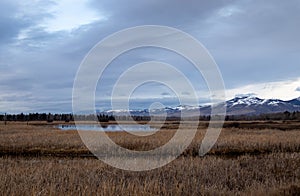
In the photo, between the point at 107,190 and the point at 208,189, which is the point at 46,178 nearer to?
the point at 107,190

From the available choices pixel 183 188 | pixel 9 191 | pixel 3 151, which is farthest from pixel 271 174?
pixel 3 151

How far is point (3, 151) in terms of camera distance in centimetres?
2659

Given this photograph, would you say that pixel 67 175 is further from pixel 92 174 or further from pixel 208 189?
pixel 208 189

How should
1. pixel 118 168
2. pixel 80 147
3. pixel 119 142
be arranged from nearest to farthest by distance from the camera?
pixel 118 168 → pixel 80 147 → pixel 119 142

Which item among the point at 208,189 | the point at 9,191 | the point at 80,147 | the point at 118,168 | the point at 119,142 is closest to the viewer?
the point at 9,191

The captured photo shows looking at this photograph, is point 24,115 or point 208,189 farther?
point 24,115

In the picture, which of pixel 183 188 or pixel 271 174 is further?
pixel 271 174

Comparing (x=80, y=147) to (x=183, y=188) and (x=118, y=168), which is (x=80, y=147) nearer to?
(x=118, y=168)

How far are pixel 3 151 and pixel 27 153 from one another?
6.45 feet

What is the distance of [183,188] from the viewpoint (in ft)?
35.7

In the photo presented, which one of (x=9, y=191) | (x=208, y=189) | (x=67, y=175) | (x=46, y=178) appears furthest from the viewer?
(x=67, y=175)

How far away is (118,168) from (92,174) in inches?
94.9

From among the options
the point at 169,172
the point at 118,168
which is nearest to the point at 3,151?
the point at 118,168

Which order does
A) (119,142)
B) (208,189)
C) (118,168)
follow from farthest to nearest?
(119,142) < (118,168) < (208,189)
